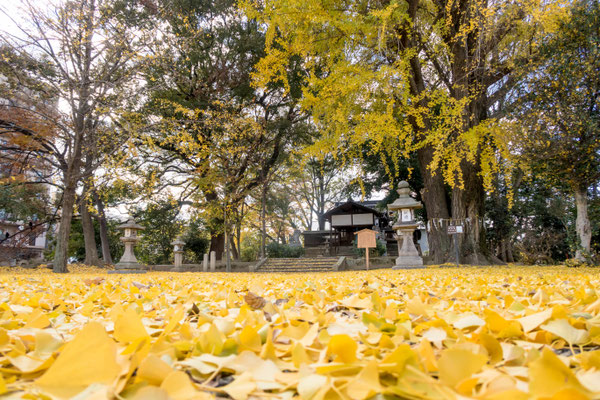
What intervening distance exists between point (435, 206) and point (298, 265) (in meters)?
5.48

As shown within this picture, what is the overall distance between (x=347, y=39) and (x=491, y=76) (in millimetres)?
3847

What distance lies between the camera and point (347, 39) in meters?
7.86

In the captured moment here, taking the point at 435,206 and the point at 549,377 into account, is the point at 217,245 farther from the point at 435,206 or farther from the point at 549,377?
the point at 549,377

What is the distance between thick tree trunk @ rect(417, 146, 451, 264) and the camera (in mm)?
8633

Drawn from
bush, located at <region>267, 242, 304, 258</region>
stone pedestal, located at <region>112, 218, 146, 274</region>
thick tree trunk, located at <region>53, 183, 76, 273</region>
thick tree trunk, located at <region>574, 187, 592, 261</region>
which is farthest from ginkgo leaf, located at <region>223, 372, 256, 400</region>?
bush, located at <region>267, 242, 304, 258</region>

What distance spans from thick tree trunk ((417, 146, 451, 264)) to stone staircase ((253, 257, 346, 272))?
3407 millimetres

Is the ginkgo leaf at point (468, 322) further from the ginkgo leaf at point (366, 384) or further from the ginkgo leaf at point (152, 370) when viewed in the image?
the ginkgo leaf at point (152, 370)

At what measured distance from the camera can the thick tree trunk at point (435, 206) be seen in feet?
28.3

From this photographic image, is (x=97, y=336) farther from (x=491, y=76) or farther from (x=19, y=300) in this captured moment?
(x=491, y=76)

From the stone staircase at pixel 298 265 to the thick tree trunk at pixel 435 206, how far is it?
3.41 m

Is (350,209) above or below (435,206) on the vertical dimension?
above

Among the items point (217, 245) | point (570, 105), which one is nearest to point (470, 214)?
point (570, 105)

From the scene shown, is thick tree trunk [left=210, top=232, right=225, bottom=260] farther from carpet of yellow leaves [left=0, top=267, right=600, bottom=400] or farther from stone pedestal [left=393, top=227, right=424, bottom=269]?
carpet of yellow leaves [left=0, top=267, right=600, bottom=400]

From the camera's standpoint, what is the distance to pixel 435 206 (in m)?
8.77
